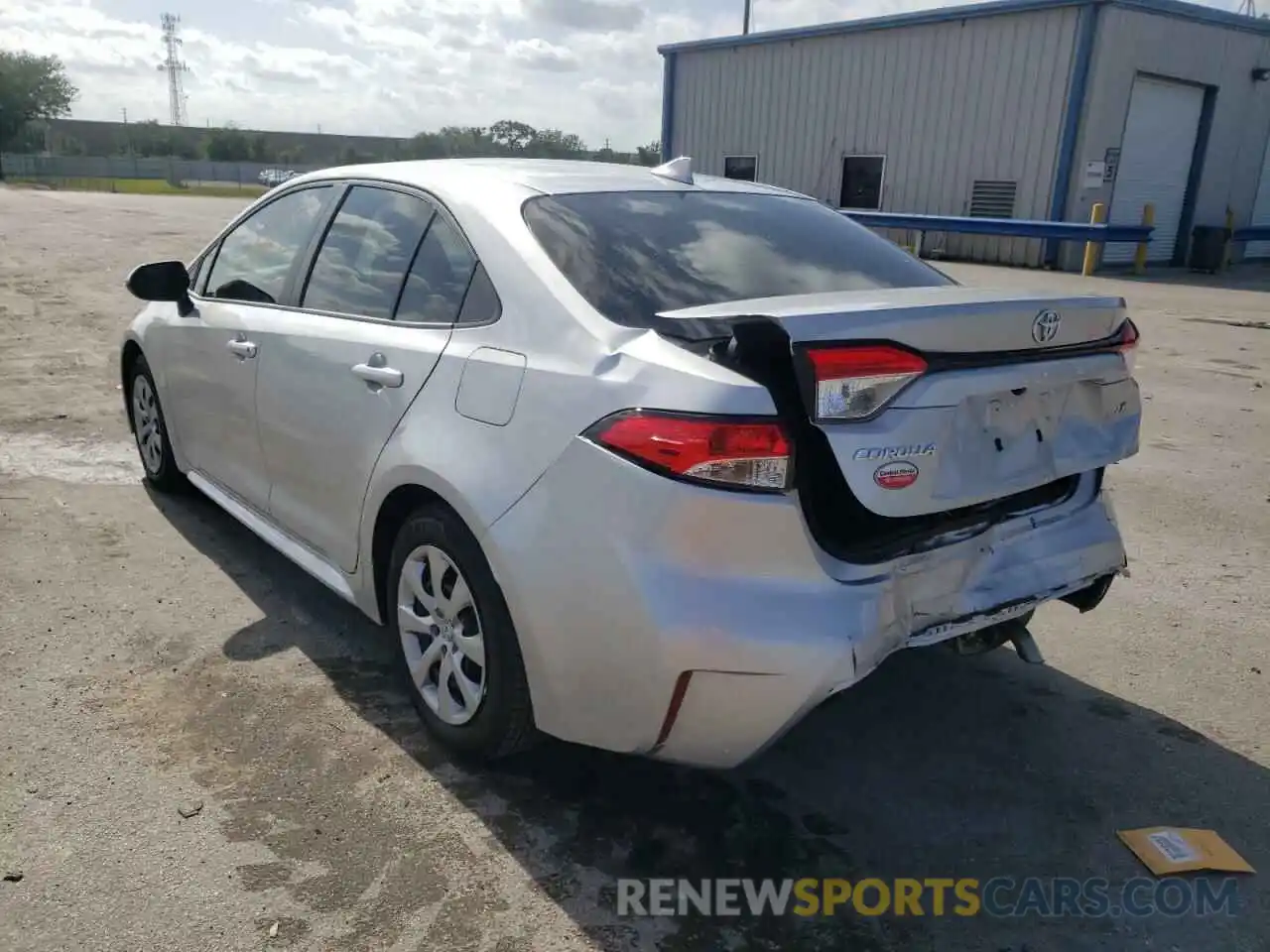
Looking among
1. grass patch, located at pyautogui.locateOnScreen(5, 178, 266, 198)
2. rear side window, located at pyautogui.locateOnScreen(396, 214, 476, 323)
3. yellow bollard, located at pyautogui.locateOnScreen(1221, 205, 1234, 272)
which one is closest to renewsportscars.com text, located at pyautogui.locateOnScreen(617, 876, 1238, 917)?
rear side window, located at pyautogui.locateOnScreen(396, 214, 476, 323)

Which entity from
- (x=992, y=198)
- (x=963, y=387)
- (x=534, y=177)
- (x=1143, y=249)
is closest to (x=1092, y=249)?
(x=1143, y=249)

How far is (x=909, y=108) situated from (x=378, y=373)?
809 inches

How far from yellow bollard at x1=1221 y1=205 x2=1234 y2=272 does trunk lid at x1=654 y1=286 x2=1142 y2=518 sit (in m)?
20.2

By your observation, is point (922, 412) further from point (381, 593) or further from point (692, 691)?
point (381, 593)

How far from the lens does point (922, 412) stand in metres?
2.35

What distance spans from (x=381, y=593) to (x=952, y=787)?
1.81m

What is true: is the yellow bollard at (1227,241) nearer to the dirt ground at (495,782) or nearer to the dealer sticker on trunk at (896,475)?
the dirt ground at (495,782)

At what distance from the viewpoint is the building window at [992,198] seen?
64.9 feet

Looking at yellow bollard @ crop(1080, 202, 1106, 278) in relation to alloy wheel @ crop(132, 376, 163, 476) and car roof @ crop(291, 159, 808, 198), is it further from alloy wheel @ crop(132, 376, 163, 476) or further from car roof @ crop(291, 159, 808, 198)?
alloy wheel @ crop(132, 376, 163, 476)

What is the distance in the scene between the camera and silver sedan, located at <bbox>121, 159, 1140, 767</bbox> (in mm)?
2242

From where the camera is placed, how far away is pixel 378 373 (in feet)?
9.91

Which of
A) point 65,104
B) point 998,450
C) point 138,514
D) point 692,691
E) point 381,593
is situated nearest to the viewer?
point 692,691

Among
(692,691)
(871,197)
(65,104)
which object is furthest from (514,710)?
(65,104)

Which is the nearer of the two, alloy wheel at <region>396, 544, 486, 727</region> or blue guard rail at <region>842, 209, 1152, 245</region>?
alloy wheel at <region>396, 544, 486, 727</region>
